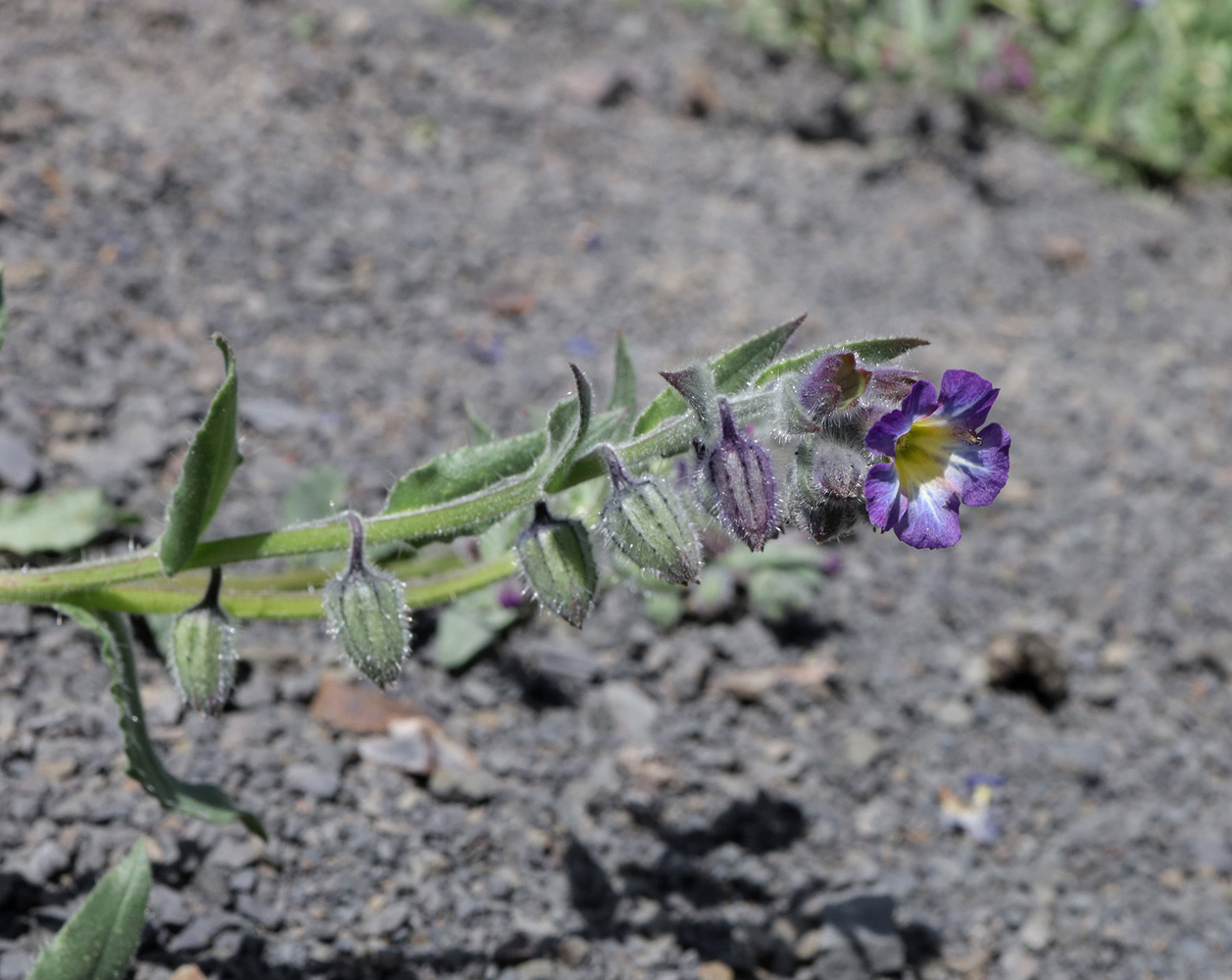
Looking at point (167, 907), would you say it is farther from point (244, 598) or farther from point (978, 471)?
point (978, 471)

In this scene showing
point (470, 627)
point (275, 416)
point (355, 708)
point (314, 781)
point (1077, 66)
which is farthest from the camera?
point (1077, 66)

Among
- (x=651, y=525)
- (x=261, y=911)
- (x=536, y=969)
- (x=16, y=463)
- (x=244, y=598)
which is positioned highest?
(x=651, y=525)

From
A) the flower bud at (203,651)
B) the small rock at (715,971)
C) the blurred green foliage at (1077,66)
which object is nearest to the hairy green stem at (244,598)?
the flower bud at (203,651)

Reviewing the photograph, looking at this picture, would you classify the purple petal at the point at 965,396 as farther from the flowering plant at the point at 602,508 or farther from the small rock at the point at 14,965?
the small rock at the point at 14,965

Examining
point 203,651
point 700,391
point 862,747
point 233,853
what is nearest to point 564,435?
point 700,391

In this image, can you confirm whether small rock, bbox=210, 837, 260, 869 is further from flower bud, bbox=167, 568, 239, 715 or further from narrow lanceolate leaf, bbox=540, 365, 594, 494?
narrow lanceolate leaf, bbox=540, 365, 594, 494

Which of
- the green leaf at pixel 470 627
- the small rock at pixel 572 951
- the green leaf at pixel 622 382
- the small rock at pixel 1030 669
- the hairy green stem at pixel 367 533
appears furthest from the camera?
the small rock at pixel 1030 669

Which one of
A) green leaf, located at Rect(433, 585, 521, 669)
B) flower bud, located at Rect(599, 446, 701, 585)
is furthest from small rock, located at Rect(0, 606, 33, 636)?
flower bud, located at Rect(599, 446, 701, 585)
